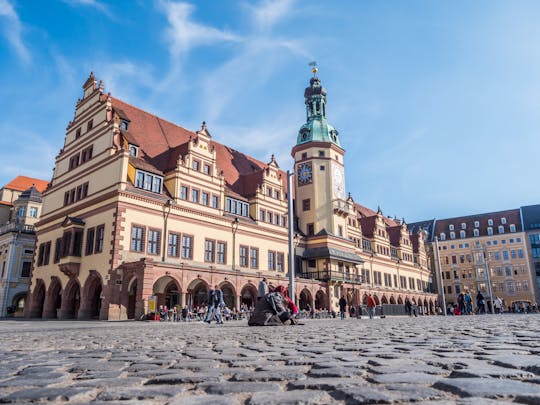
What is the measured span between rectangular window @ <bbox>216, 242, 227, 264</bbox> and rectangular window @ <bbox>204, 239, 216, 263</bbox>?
19.3 inches

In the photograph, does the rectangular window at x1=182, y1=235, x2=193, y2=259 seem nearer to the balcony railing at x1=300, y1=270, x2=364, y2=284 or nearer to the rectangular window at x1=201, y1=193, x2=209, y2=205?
the rectangular window at x1=201, y1=193, x2=209, y2=205

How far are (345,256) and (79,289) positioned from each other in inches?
1026

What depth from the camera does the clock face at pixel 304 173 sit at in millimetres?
47781

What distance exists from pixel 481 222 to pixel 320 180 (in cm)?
5324

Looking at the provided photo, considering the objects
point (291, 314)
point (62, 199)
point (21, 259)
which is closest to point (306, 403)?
point (291, 314)

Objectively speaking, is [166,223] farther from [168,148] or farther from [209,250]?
[168,148]

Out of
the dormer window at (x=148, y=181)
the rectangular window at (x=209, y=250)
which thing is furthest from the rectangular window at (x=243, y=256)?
the dormer window at (x=148, y=181)

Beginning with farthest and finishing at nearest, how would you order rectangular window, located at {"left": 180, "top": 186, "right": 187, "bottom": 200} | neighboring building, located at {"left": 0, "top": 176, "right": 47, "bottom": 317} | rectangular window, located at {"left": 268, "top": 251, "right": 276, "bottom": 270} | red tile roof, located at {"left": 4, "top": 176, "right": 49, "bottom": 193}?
1. red tile roof, located at {"left": 4, "top": 176, "right": 49, "bottom": 193}
2. neighboring building, located at {"left": 0, "top": 176, "right": 47, "bottom": 317}
3. rectangular window, located at {"left": 268, "top": 251, "right": 276, "bottom": 270}
4. rectangular window, located at {"left": 180, "top": 186, "right": 187, "bottom": 200}

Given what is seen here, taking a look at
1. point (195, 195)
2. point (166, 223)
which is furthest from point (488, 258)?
point (166, 223)

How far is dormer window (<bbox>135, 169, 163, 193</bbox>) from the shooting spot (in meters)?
30.3

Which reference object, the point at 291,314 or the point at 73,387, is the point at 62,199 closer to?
the point at 291,314

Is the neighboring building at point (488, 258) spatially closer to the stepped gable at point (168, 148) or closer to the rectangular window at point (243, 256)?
the stepped gable at point (168, 148)

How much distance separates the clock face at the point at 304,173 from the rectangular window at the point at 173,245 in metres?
20.4

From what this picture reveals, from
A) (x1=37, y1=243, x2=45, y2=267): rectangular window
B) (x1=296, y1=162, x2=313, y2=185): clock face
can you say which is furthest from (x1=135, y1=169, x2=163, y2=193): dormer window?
(x1=296, y1=162, x2=313, y2=185): clock face
